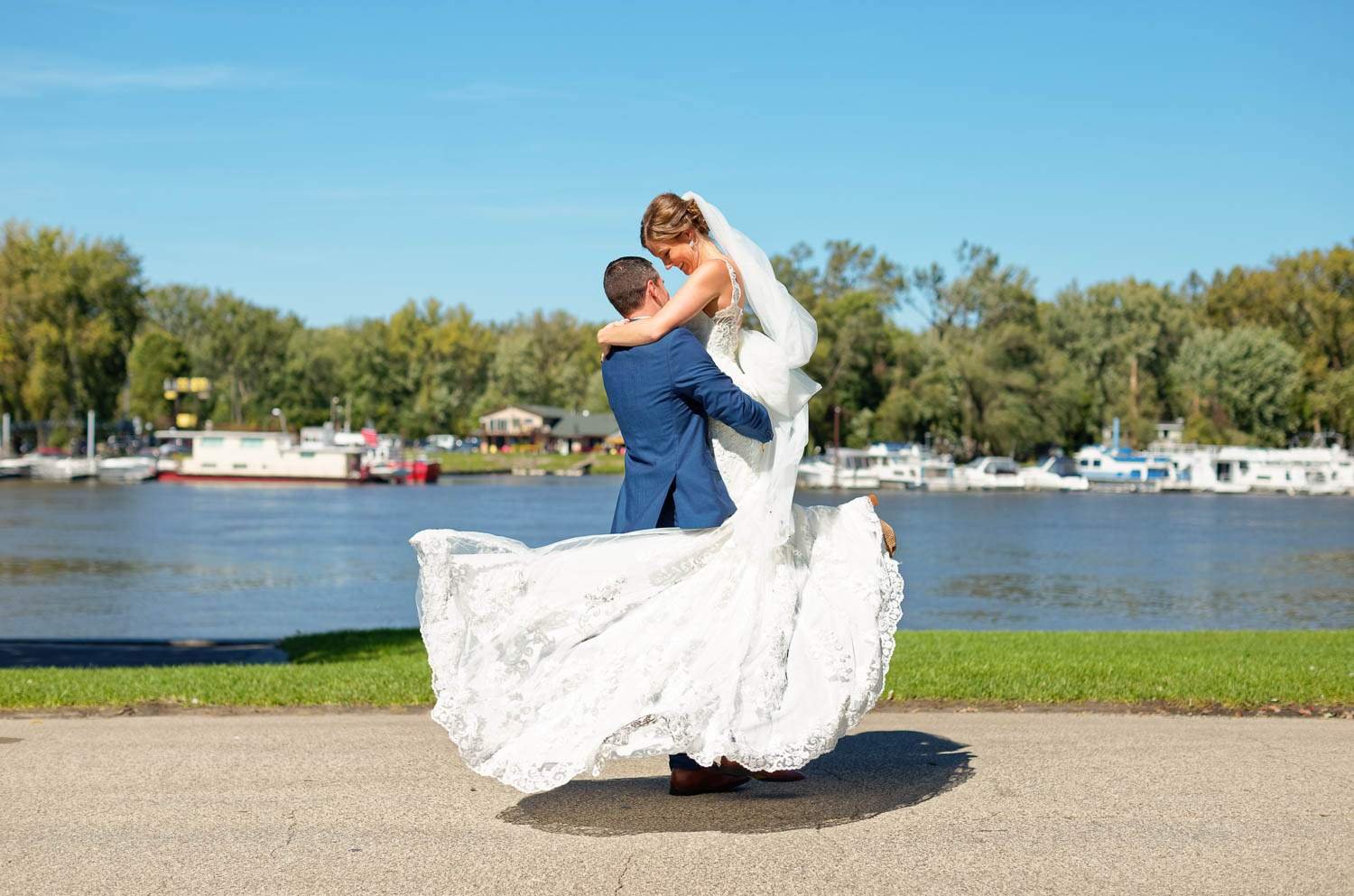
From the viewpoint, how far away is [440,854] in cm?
531

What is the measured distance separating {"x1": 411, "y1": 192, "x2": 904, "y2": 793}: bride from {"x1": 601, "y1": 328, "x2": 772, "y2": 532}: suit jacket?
8 cm

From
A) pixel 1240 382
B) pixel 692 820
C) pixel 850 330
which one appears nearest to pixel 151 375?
pixel 850 330

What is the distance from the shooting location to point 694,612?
18.7 feet

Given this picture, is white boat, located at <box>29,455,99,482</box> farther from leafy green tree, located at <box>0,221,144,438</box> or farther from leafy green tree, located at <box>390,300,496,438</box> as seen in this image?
leafy green tree, located at <box>390,300,496,438</box>

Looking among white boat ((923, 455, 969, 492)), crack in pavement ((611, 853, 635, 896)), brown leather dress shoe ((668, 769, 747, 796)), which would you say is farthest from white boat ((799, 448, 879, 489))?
crack in pavement ((611, 853, 635, 896))

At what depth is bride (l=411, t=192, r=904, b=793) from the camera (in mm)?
5543

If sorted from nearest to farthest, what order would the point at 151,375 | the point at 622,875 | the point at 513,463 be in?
1. the point at 622,875
2. the point at 513,463
3. the point at 151,375

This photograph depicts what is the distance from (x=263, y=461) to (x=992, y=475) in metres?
49.1

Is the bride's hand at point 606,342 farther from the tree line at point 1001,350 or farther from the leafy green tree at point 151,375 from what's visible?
the leafy green tree at point 151,375

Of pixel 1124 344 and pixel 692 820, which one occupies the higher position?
pixel 1124 344

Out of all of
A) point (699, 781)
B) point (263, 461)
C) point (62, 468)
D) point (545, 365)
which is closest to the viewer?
point (699, 781)

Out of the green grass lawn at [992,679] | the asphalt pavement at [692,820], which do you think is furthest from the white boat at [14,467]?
the asphalt pavement at [692,820]

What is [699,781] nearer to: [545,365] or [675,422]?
[675,422]

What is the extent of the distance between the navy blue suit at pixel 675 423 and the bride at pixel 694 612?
8cm
